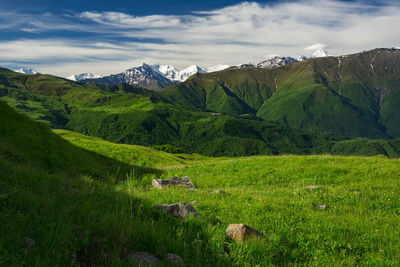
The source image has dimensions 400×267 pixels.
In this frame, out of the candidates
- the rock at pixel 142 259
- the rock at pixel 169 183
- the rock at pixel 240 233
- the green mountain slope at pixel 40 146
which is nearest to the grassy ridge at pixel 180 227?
the rock at pixel 142 259

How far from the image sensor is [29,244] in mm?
4535

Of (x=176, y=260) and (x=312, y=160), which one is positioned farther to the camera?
(x=312, y=160)

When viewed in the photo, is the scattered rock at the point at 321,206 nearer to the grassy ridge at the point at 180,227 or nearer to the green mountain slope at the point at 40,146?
the grassy ridge at the point at 180,227

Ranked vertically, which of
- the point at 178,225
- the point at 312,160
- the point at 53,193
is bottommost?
the point at 312,160

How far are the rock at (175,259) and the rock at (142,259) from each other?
0.22 metres

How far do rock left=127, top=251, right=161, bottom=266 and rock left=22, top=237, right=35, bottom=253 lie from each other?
168 centimetres

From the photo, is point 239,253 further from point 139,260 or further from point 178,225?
point 139,260

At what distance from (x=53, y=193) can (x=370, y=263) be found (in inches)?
324

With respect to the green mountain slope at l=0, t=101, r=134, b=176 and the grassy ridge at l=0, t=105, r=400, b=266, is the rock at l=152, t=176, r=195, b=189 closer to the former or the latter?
the grassy ridge at l=0, t=105, r=400, b=266

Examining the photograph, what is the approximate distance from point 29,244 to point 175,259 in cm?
267

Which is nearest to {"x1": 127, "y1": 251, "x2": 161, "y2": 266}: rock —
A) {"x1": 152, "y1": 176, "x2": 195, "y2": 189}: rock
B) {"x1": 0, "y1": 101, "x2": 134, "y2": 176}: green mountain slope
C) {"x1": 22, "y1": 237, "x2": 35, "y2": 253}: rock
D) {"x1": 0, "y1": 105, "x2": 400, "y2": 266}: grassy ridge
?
{"x1": 0, "y1": 105, "x2": 400, "y2": 266}: grassy ridge

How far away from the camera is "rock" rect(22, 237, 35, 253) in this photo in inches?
176

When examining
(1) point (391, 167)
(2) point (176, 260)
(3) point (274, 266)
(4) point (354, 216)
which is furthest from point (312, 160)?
(2) point (176, 260)

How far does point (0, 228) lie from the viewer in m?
4.68
